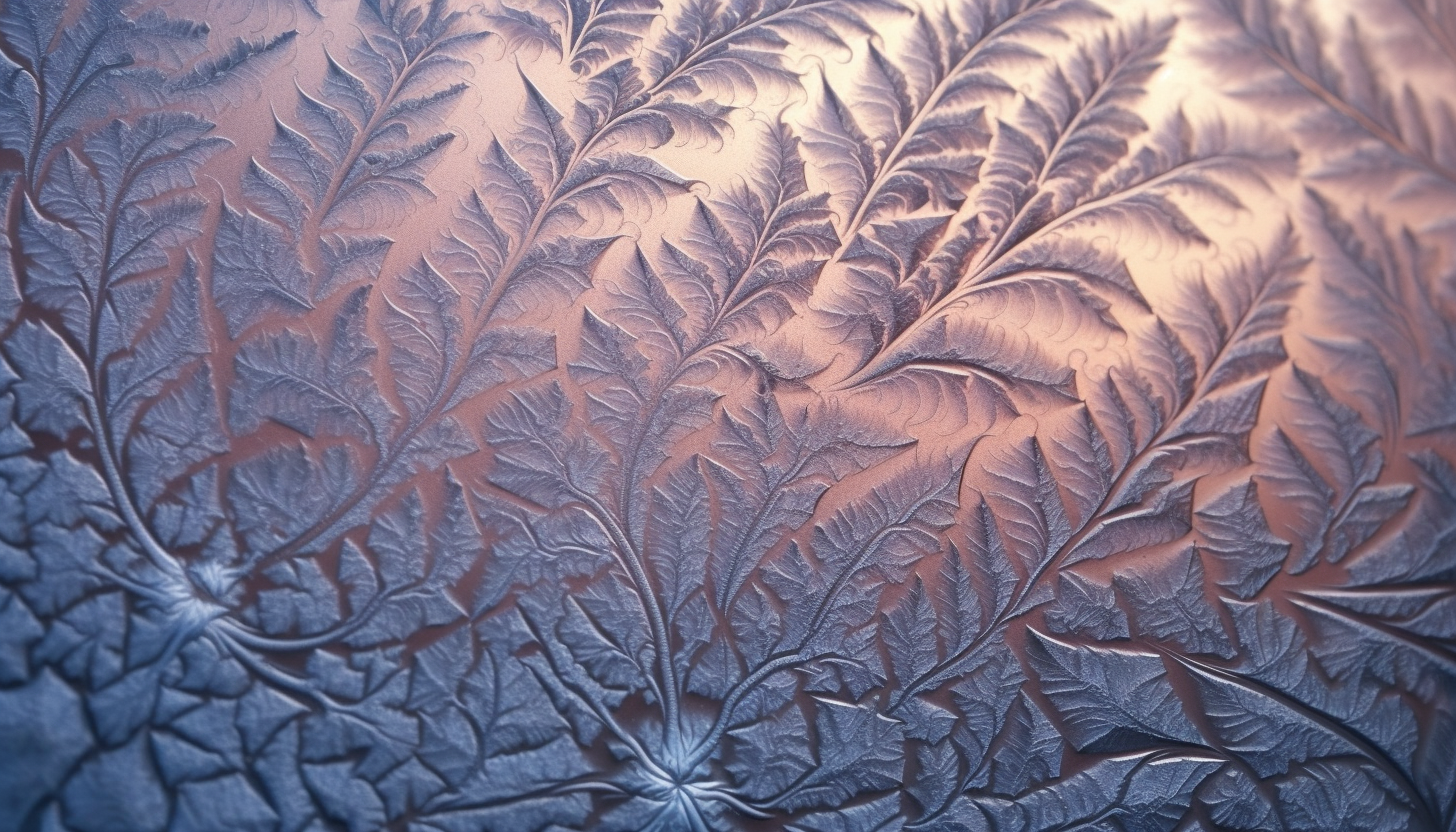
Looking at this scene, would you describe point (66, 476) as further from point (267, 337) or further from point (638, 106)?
point (638, 106)

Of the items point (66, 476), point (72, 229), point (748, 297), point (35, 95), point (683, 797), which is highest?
point (35, 95)

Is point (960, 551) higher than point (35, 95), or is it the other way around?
point (35, 95)

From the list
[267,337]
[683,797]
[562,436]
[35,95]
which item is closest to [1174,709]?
[683,797]

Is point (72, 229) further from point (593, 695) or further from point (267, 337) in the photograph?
point (593, 695)

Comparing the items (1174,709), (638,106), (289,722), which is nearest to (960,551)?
(1174,709)

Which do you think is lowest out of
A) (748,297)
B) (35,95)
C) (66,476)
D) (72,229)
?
(66,476)

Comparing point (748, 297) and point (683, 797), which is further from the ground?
point (748, 297)
